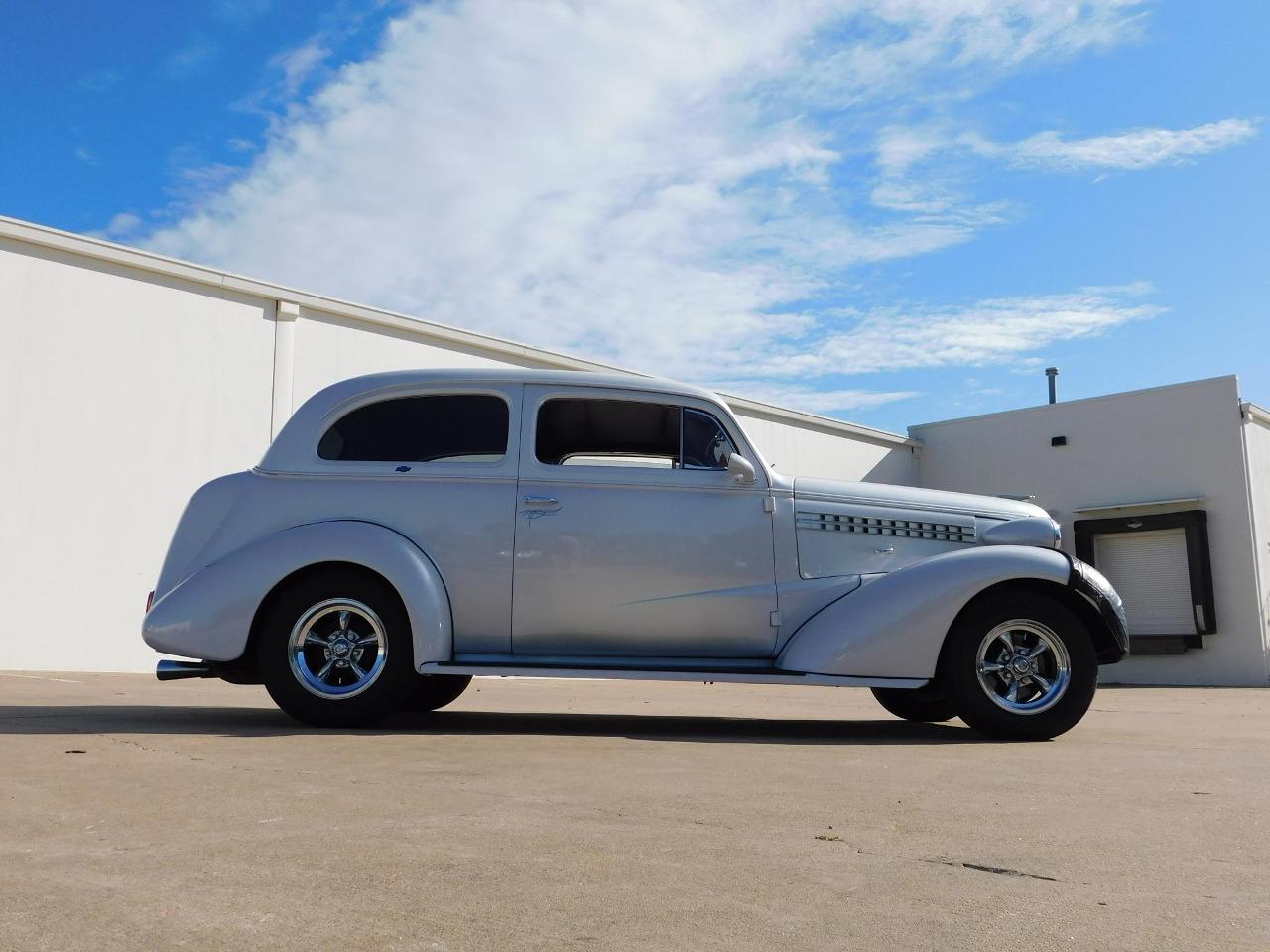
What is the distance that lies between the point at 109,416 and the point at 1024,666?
35.4ft

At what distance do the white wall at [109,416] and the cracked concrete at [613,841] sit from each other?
7.70 metres

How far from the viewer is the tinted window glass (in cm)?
574

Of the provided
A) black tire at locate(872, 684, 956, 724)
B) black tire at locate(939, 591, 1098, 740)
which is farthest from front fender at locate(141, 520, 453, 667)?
black tire at locate(872, 684, 956, 724)

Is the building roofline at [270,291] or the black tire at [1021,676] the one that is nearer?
the black tire at [1021,676]

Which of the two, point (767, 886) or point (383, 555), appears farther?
point (383, 555)

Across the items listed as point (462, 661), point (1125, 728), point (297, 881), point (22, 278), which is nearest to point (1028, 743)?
point (1125, 728)

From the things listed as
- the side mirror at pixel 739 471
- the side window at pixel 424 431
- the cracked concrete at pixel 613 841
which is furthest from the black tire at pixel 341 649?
the side mirror at pixel 739 471

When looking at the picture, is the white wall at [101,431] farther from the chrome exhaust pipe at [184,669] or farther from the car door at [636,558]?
the car door at [636,558]

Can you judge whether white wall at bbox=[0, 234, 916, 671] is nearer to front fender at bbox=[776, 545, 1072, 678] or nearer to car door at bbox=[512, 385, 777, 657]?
car door at bbox=[512, 385, 777, 657]

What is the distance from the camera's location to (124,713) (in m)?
6.04

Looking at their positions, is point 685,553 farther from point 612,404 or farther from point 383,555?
point 383,555

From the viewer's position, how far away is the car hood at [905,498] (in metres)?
5.77

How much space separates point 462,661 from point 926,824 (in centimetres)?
274

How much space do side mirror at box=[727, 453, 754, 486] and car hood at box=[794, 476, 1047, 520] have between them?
0.27 m
